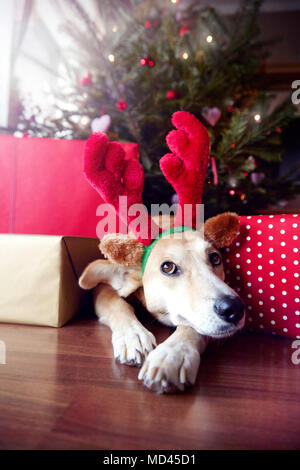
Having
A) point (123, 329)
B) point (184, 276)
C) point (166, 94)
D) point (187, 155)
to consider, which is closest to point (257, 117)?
point (166, 94)

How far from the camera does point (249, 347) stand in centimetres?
77

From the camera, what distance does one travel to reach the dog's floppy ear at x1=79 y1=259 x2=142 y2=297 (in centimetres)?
84

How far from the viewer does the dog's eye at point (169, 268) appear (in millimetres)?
767

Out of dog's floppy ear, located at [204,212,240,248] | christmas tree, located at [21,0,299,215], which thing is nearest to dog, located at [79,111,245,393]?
→ dog's floppy ear, located at [204,212,240,248]

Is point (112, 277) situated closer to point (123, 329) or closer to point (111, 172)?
point (123, 329)

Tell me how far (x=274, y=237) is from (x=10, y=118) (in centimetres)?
162

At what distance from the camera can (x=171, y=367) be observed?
0.53 metres

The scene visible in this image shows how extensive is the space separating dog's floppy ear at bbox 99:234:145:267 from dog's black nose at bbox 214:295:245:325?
26cm

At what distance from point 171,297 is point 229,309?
172 millimetres

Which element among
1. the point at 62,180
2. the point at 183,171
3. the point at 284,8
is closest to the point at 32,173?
the point at 62,180

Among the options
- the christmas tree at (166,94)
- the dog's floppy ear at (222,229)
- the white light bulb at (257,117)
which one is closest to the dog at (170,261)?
the dog's floppy ear at (222,229)

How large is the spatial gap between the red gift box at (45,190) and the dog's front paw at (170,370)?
2.45 ft

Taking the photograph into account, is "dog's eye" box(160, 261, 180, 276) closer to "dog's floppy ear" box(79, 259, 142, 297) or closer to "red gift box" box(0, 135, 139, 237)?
"dog's floppy ear" box(79, 259, 142, 297)

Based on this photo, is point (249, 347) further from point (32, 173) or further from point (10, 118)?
point (10, 118)
